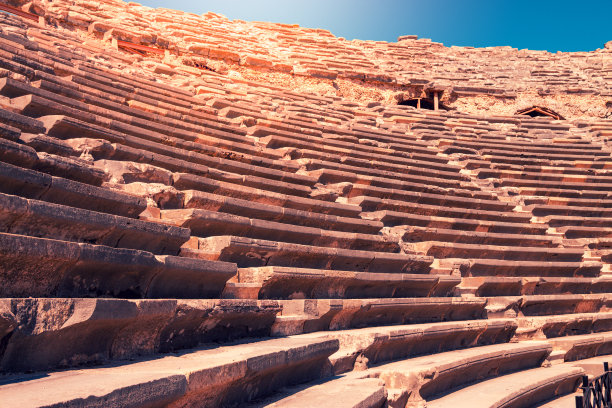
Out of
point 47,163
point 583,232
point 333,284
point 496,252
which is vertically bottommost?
point 333,284

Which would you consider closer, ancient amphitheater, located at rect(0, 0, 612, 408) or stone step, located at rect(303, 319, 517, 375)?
ancient amphitheater, located at rect(0, 0, 612, 408)

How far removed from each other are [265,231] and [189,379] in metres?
2.53


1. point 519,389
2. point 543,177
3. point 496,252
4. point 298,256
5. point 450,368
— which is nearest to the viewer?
point 450,368

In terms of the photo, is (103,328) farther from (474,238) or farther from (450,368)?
(474,238)

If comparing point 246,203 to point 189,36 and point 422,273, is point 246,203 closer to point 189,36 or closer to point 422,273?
point 422,273

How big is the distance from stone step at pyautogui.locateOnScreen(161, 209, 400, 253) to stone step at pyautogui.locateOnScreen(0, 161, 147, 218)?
1.64 ft

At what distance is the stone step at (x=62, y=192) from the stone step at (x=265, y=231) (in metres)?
0.50

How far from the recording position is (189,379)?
225 centimetres

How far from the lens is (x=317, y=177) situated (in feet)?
24.0

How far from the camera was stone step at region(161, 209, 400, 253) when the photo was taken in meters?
4.15

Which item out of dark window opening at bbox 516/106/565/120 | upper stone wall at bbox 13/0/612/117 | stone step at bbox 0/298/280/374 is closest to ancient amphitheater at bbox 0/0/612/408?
stone step at bbox 0/298/280/374

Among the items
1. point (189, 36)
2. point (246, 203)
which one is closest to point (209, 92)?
point (189, 36)

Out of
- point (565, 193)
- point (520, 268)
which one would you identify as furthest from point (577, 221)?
point (520, 268)

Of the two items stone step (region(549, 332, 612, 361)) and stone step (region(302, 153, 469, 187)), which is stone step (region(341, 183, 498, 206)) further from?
stone step (region(549, 332, 612, 361))
